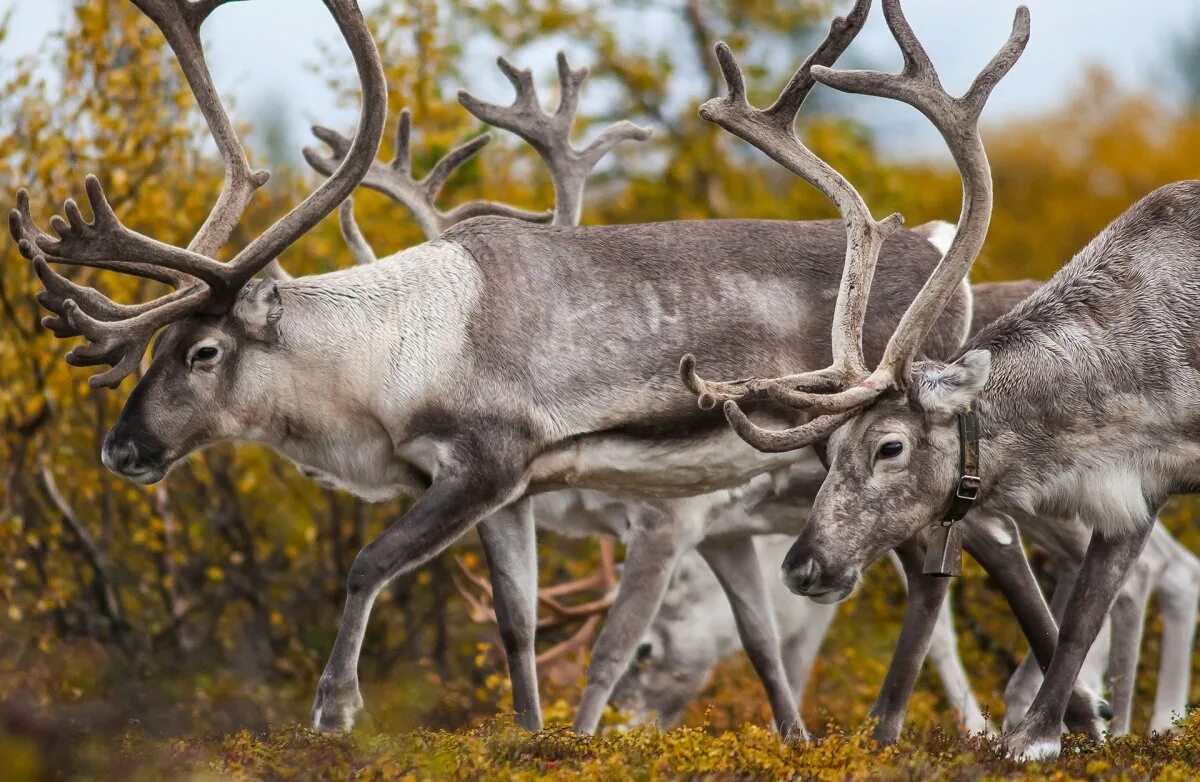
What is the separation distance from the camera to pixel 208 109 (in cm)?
806

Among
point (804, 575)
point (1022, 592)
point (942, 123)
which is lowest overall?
point (1022, 592)

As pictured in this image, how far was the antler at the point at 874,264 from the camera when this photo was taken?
6.70 meters

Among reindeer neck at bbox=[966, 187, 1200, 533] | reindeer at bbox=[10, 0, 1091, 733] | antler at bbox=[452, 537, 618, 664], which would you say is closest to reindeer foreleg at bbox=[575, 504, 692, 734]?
reindeer at bbox=[10, 0, 1091, 733]

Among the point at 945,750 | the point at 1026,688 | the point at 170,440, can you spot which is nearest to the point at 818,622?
the point at 1026,688

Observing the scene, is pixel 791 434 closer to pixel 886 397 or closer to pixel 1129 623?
pixel 886 397

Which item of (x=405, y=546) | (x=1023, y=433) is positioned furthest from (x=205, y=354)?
(x=1023, y=433)

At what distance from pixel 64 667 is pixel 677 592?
→ 511 cm

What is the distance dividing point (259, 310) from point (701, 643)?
13.2ft

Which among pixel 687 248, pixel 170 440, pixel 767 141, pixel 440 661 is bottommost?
pixel 440 661

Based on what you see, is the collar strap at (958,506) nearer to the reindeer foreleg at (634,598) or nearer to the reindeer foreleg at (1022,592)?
the reindeer foreleg at (1022,592)

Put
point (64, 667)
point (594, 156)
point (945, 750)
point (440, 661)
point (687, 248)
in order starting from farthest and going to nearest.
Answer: point (440, 661) < point (594, 156) < point (687, 248) < point (945, 750) < point (64, 667)

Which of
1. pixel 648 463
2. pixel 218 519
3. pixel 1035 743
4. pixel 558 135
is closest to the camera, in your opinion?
pixel 1035 743

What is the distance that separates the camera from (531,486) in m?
7.64

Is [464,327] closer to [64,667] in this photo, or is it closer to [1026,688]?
[64,667]
